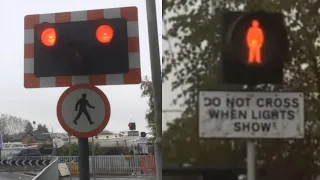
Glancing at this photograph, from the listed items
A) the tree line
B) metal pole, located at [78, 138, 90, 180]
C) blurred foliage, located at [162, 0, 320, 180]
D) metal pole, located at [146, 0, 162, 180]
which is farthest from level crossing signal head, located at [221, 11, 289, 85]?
the tree line

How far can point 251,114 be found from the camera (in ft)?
13.9

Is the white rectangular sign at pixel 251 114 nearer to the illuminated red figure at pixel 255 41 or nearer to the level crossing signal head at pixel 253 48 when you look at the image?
the level crossing signal head at pixel 253 48

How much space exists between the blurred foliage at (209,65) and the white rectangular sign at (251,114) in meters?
1.01

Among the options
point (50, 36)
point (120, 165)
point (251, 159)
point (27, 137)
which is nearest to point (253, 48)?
point (251, 159)

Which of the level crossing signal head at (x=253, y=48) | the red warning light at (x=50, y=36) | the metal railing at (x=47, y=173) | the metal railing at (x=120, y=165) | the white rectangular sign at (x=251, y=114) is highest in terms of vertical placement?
the red warning light at (x=50, y=36)

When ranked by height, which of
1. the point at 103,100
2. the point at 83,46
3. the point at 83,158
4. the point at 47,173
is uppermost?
the point at 83,46

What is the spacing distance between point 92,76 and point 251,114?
1.86 m

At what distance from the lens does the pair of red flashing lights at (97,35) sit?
17.4ft

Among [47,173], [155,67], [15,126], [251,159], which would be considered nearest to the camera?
[251,159]

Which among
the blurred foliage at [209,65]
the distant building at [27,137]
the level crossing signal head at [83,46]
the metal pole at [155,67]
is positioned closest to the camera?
the level crossing signal head at [83,46]

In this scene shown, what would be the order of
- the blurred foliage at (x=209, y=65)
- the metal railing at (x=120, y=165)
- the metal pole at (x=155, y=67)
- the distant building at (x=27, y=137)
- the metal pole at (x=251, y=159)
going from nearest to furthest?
1. the metal pole at (x=251, y=159)
2. the blurred foliage at (x=209, y=65)
3. the metal pole at (x=155, y=67)
4. the metal railing at (x=120, y=165)
5. the distant building at (x=27, y=137)

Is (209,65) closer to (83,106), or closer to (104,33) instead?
(104,33)

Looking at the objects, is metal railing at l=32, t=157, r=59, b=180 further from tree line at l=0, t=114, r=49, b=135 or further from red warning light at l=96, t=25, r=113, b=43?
tree line at l=0, t=114, r=49, b=135

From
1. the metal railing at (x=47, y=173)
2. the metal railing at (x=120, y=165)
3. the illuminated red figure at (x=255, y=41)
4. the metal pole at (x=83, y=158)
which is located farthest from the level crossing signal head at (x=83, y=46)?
the metal railing at (x=120, y=165)
